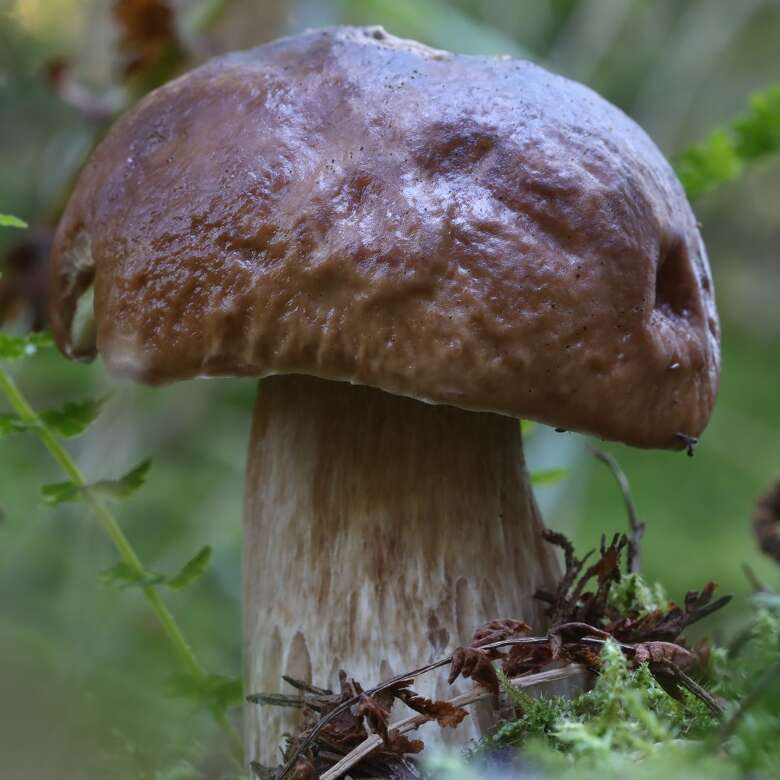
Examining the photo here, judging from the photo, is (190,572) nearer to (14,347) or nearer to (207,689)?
(207,689)

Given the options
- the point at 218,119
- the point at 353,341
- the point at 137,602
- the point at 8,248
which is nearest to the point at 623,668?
the point at 353,341

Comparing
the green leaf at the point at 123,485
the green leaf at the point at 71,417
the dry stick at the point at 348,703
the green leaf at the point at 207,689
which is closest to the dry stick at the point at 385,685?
the dry stick at the point at 348,703

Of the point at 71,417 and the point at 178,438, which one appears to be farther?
the point at 178,438

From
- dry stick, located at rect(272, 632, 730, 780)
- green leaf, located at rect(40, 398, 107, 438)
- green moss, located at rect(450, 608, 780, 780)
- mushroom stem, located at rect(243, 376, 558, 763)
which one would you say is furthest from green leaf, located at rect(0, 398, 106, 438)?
green moss, located at rect(450, 608, 780, 780)

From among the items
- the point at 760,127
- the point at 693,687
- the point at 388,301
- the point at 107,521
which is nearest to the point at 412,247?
the point at 388,301

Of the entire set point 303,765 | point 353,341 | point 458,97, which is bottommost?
point 303,765

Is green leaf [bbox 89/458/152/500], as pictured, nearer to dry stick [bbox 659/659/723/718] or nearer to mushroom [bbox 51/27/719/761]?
mushroom [bbox 51/27/719/761]

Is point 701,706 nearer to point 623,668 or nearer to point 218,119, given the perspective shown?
point 623,668
